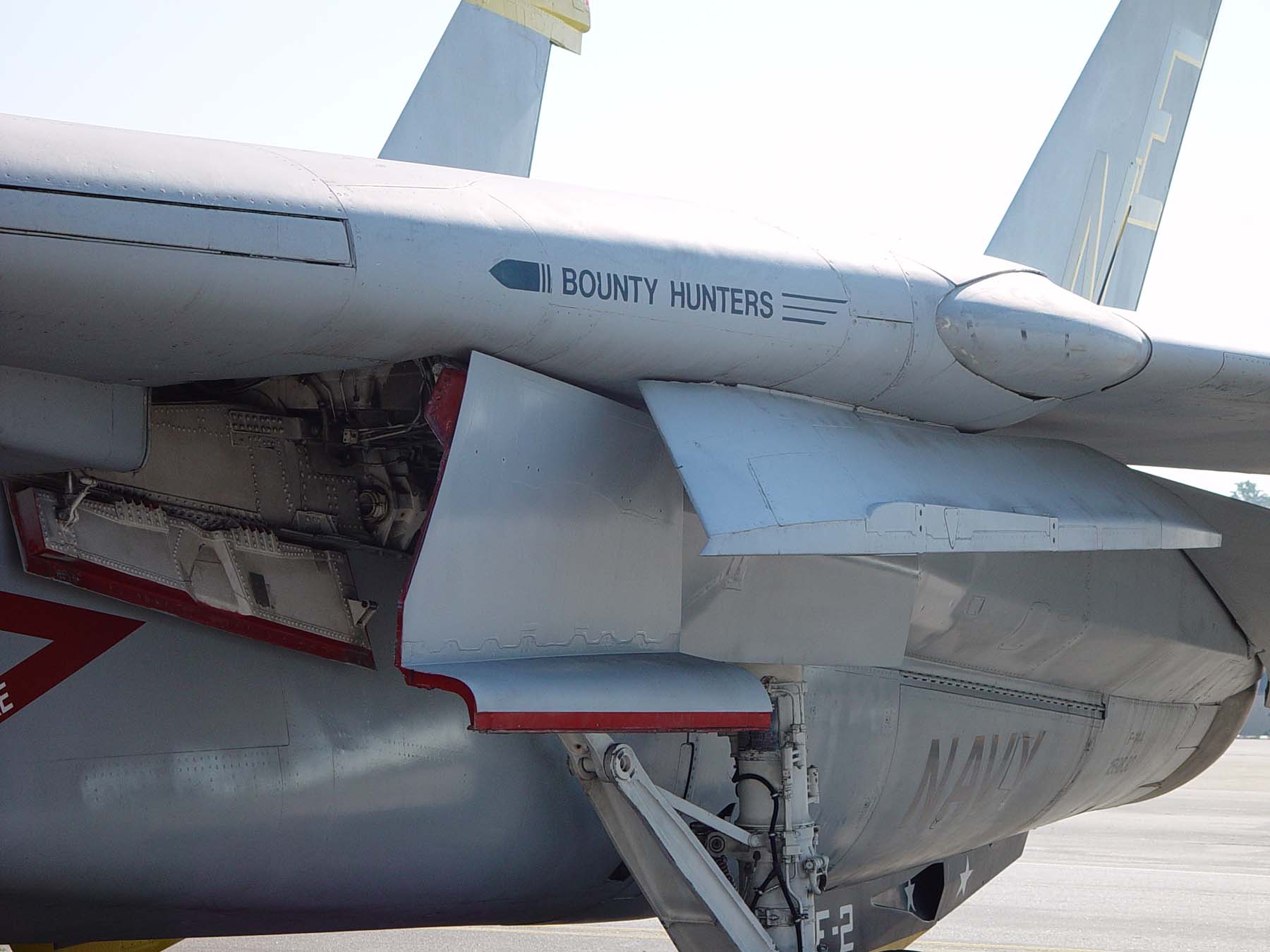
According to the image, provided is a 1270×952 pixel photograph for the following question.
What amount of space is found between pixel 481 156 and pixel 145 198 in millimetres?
7087

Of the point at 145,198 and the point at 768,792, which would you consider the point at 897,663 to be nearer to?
the point at 768,792

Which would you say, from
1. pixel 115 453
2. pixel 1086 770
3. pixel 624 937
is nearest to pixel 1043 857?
pixel 624 937

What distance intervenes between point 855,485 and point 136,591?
251cm

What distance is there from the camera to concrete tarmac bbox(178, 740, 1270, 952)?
9.88 metres

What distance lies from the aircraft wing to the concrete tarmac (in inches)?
180

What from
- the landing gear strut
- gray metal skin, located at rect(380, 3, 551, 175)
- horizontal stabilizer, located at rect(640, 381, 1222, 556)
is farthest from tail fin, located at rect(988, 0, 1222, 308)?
the landing gear strut

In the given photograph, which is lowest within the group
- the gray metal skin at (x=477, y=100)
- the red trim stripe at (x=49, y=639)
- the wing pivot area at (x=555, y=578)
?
the red trim stripe at (x=49, y=639)

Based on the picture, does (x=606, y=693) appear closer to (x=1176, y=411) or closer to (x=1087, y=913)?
(x=1176, y=411)

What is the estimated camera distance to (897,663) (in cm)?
570

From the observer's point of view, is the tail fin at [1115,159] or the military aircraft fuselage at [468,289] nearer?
the military aircraft fuselage at [468,289]

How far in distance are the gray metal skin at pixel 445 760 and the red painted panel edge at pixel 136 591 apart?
71mm

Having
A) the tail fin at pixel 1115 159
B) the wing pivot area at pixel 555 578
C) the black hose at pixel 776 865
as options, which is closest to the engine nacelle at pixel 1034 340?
the wing pivot area at pixel 555 578

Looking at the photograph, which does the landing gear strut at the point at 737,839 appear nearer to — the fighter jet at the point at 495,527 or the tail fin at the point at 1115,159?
the fighter jet at the point at 495,527

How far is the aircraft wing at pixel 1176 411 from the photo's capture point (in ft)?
18.5
